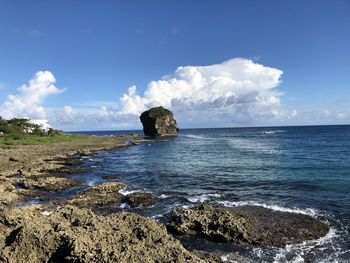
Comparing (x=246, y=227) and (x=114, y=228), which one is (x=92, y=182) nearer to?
(x=246, y=227)

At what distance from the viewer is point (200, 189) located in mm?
37344

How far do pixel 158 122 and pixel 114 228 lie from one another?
170m

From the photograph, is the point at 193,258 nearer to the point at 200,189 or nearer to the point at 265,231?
the point at 265,231

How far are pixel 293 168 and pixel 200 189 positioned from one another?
2017cm

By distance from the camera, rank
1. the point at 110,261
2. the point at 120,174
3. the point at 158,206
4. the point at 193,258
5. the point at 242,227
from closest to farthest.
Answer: the point at 110,261, the point at 193,258, the point at 242,227, the point at 158,206, the point at 120,174

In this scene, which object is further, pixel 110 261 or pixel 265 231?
pixel 265 231

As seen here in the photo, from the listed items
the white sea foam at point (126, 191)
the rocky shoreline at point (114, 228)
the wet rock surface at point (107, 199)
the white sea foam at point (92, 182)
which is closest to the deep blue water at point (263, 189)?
the white sea foam at point (92, 182)

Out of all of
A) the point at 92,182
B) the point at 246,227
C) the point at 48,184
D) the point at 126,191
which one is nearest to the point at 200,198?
the point at 126,191

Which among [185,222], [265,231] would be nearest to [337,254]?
[265,231]

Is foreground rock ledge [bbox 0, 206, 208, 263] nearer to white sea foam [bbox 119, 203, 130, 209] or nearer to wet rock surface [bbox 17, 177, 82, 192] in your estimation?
white sea foam [bbox 119, 203, 130, 209]

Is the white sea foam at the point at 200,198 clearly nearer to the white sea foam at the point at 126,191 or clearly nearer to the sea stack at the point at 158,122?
the white sea foam at the point at 126,191

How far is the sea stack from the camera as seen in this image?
18550cm

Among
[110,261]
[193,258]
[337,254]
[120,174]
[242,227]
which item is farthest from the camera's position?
[120,174]

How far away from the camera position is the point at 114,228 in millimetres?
15133
